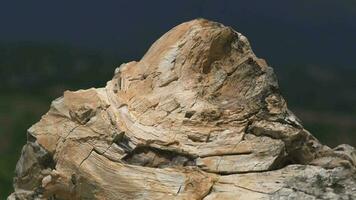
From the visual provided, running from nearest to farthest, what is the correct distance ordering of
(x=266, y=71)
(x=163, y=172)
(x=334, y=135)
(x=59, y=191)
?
(x=163, y=172), (x=59, y=191), (x=266, y=71), (x=334, y=135)

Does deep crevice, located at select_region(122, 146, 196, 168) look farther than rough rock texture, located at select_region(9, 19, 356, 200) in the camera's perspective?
Yes

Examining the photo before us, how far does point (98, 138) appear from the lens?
2353 centimetres

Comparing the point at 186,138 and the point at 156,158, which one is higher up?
the point at 186,138

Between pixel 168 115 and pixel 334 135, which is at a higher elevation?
pixel 168 115

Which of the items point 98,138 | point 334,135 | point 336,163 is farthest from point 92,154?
point 334,135

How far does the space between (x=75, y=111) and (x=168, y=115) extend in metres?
2.80

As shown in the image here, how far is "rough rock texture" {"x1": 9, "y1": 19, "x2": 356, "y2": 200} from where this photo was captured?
22.2 m

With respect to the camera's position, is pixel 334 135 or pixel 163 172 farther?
pixel 334 135

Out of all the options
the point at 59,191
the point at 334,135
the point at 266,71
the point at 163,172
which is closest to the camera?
the point at 163,172

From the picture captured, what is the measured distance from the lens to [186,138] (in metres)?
23.0

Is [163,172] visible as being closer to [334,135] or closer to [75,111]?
[75,111]

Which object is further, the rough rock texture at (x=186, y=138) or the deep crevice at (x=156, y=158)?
the deep crevice at (x=156, y=158)

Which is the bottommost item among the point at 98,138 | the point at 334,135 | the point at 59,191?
the point at 334,135

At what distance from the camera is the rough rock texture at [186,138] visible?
22.2 meters
